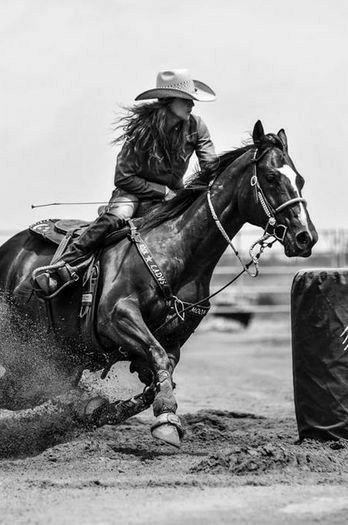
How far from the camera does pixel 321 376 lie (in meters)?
7.25

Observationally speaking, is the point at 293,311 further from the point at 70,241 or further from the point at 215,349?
the point at 215,349

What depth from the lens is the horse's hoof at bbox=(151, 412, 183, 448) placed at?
6.73 metres

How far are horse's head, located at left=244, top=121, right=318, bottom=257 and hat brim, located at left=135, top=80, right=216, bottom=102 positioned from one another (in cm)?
71

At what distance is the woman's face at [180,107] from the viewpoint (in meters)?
7.67

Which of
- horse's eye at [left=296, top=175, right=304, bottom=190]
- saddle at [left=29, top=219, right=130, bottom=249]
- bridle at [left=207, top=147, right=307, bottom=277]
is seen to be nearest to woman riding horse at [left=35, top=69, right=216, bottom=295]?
saddle at [left=29, top=219, right=130, bottom=249]

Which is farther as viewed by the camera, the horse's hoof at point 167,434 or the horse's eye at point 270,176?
the horse's eye at point 270,176

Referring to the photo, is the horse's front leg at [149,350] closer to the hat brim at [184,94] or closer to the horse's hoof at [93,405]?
the horse's hoof at [93,405]

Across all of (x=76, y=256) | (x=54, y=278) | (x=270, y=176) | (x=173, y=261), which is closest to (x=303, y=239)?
(x=270, y=176)

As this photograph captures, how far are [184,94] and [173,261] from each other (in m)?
1.22

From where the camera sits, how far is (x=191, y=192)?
7562 millimetres

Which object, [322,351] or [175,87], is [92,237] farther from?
[322,351]

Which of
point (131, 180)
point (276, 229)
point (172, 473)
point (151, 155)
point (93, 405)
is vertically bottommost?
point (172, 473)

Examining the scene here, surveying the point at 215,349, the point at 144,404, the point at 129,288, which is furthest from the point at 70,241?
the point at 215,349

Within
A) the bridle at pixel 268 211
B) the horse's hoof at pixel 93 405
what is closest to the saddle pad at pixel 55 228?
the horse's hoof at pixel 93 405
